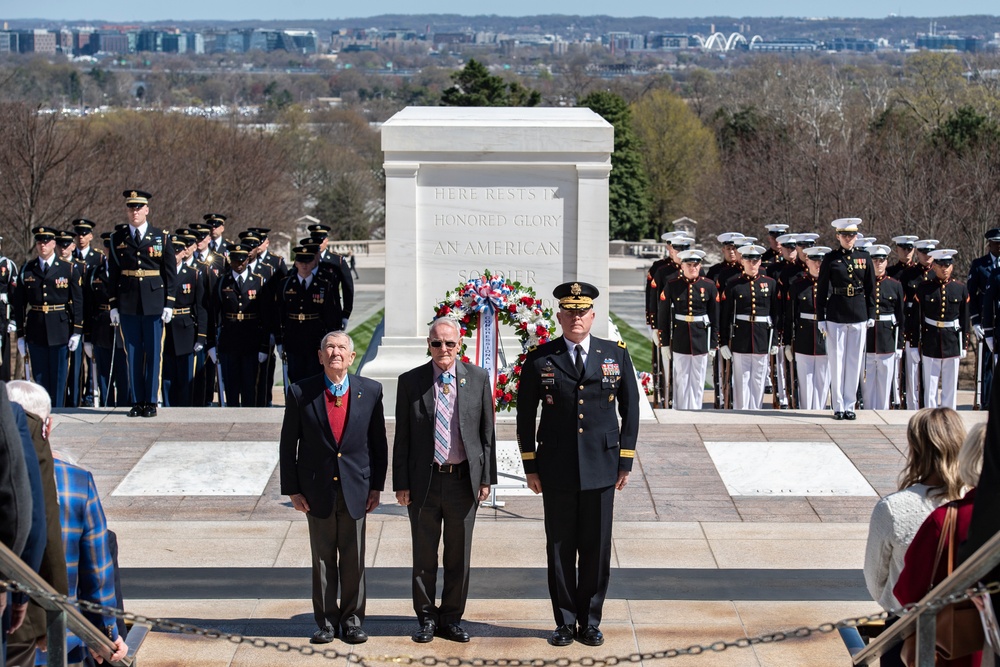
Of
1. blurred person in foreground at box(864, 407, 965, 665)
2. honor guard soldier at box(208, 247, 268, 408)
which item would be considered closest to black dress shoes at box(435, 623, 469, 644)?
blurred person in foreground at box(864, 407, 965, 665)

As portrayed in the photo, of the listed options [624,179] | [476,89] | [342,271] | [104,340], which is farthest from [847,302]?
[476,89]

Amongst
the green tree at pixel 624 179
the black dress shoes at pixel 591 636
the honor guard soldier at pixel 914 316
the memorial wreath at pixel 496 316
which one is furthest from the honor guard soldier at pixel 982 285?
the green tree at pixel 624 179

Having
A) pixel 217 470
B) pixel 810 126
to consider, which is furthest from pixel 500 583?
pixel 810 126

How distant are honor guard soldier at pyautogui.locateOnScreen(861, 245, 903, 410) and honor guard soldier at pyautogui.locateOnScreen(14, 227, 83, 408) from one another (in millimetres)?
6832

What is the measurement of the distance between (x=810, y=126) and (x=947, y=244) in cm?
2202

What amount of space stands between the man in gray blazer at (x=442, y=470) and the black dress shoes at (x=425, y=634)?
0.05ft

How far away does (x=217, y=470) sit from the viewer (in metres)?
9.49

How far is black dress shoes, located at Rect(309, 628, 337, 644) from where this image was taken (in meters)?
6.24

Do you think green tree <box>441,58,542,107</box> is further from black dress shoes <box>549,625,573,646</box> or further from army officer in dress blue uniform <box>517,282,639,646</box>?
black dress shoes <box>549,625,573,646</box>

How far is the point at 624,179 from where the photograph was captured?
52625mm

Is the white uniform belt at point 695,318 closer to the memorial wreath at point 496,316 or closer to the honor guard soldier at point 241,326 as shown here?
the honor guard soldier at point 241,326

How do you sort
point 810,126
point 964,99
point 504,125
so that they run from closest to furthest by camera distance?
point 504,125 → point 810,126 → point 964,99

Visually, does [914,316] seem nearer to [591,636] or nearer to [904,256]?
[904,256]

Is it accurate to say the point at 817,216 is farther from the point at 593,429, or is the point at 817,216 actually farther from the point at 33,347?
the point at 593,429
